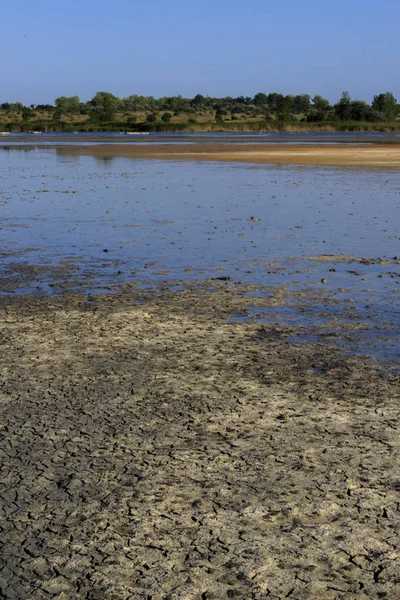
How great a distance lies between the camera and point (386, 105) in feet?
529

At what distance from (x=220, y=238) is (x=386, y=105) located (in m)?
153

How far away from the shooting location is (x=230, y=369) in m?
7.82

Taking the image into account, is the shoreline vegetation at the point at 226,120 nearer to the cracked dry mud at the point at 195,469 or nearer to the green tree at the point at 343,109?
the green tree at the point at 343,109

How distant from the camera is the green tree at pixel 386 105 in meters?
158

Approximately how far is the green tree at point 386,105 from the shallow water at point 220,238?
13274 cm

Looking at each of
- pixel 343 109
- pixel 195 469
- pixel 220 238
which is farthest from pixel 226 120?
pixel 195 469

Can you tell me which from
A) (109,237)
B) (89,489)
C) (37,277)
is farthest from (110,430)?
(109,237)

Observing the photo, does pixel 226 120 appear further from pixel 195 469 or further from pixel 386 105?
pixel 195 469

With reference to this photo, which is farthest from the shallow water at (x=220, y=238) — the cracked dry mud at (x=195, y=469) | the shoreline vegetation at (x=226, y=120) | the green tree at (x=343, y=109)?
the green tree at (x=343, y=109)

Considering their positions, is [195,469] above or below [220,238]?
above

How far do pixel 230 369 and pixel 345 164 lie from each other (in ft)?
119

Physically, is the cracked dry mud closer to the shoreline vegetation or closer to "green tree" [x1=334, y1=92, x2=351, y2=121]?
the shoreline vegetation

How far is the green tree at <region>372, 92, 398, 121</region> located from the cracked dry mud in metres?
156

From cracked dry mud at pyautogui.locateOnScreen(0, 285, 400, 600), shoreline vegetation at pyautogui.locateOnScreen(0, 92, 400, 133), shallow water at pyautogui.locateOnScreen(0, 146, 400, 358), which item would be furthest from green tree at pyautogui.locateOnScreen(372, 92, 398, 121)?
cracked dry mud at pyautogui.locateOnScreen(0, 285, 400, 600)
